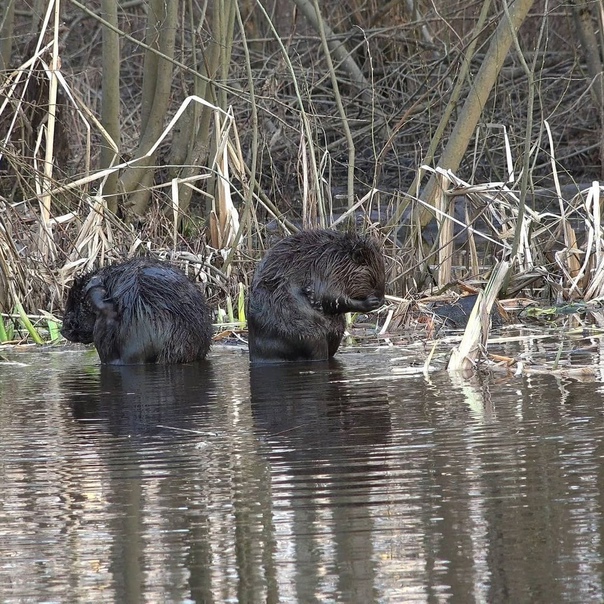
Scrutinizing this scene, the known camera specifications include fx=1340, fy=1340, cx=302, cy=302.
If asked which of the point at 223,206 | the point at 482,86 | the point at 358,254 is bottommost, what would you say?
the point at 358,254

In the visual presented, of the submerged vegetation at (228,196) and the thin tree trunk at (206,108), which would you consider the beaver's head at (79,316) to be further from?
the thin tree trunk at (206,108)

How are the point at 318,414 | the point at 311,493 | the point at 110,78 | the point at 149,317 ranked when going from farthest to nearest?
1. the point at 110,78
2. the point at 149,317
3. the point at 318,414
4. the point at 311,493

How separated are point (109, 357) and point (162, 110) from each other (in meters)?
4.16

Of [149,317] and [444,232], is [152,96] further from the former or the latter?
[149,317]

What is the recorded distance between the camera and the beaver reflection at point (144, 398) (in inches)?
196

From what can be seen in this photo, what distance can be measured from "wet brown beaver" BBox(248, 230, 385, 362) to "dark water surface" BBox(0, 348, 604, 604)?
0.94 meters

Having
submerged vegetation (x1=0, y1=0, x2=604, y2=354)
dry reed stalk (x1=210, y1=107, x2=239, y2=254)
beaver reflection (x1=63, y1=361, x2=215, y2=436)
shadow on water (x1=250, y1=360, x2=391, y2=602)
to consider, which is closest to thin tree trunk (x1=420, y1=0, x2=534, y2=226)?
submerged vegetation (x1=0, y1=0, x2=604, y2=354)

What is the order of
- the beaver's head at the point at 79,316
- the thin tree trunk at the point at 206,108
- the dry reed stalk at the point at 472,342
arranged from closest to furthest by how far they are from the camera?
the dry reed stalk at the point at 472,342 < the beaver's head at the point at 79,316 < the thin tree trunk at the point at 206,108

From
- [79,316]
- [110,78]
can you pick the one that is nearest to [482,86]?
[110,78]

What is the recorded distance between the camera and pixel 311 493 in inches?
139

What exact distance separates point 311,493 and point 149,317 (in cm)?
379

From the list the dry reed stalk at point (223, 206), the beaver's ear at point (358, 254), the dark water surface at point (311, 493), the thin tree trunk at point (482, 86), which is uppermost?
the thin tree trunk at point (482, 86)

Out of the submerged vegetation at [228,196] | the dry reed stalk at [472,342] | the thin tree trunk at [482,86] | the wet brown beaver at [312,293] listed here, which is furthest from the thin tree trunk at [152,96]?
the dry reed stalk at [472,342]

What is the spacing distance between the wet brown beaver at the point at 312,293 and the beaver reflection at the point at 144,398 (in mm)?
405
